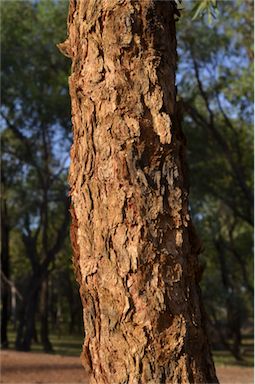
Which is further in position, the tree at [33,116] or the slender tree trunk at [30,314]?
the slender tree trunk at [30,314]

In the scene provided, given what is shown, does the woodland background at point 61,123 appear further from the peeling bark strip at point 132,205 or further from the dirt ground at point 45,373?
the peeling bark strip at point 132,205

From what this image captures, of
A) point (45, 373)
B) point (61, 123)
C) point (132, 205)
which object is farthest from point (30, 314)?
point (132, 205)

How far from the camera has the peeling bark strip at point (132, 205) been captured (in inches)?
104

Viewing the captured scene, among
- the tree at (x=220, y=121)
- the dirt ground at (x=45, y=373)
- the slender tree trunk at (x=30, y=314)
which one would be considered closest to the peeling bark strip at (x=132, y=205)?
the dirt ground at (x=45, y=373)

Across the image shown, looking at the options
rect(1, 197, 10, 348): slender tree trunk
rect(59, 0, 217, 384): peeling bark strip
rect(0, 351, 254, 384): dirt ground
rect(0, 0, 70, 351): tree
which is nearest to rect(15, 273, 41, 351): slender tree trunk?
rect(0, 0, 70, 351): tree

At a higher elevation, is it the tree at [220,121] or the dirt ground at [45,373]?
the tree at [220,121]

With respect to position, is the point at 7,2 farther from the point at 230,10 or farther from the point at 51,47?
the point at 230,10

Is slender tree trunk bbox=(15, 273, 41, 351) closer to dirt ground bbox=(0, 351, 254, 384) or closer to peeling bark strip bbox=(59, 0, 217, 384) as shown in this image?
dirt ground bbox=(0, 351, 254, 384)

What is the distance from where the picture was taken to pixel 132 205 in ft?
8.96

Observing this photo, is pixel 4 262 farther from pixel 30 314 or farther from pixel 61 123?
pixel 61 123

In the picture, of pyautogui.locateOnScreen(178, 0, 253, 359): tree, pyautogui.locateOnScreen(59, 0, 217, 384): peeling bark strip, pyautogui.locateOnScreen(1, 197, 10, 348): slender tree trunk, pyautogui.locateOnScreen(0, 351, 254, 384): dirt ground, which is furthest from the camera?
pyautogui.locateOnScreen(1, 197, 10, 348): slender tree trunk

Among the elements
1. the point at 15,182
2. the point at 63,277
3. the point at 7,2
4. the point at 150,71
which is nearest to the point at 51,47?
the point at 7,2

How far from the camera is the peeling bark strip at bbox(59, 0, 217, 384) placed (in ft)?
8.65

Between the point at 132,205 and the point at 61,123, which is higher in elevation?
the point at 61,123
